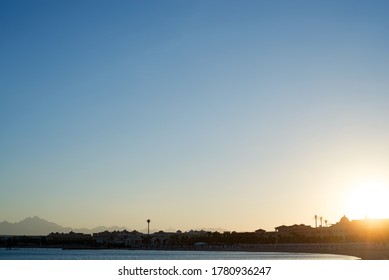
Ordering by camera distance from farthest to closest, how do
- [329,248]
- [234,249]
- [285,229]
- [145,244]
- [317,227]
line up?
[145,244] < [285,229] < [317,227] < [234,249] < [329,248]

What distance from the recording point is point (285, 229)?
161000mm

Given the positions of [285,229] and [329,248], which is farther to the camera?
[285,229]
